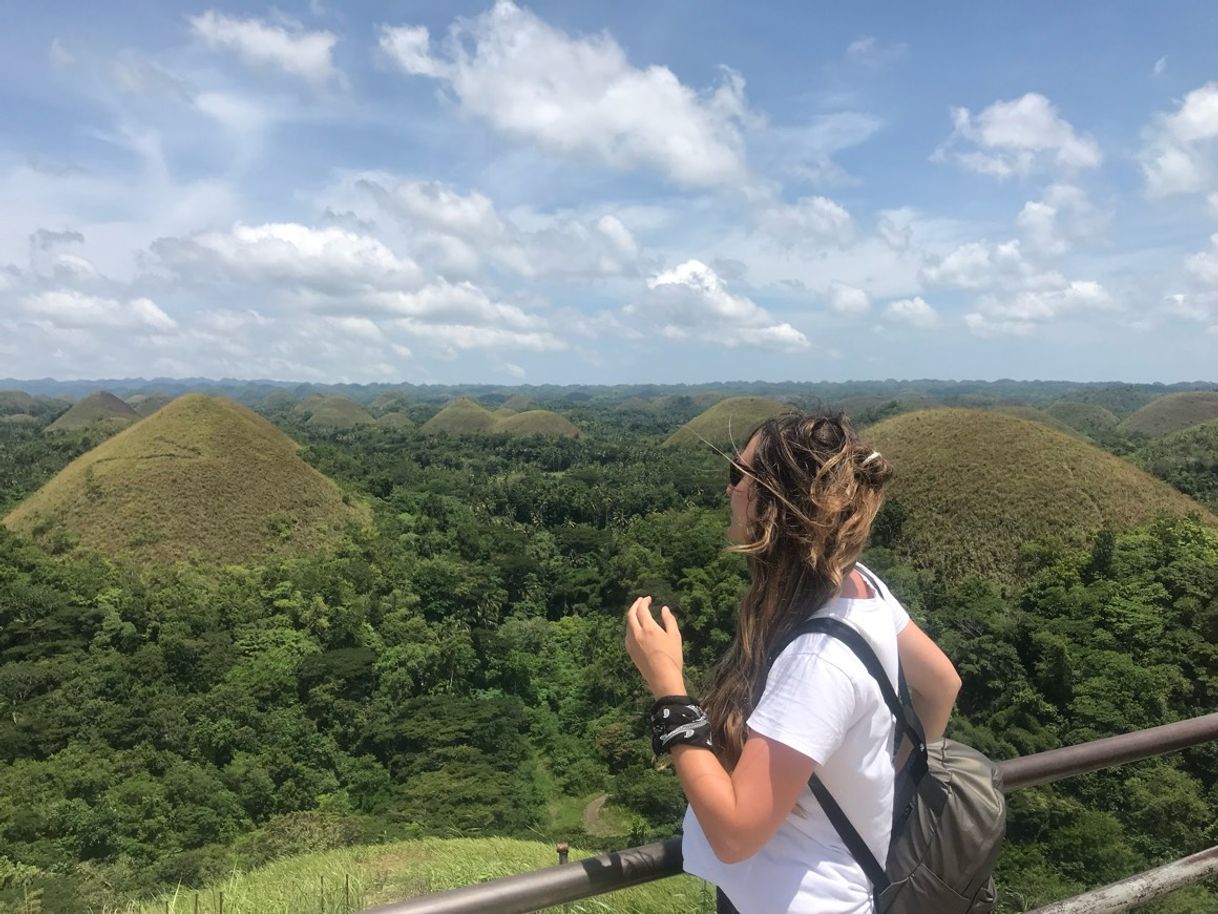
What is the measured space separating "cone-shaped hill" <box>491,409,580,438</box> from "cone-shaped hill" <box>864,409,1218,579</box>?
181 feet

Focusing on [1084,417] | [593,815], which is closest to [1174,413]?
[1084,417]

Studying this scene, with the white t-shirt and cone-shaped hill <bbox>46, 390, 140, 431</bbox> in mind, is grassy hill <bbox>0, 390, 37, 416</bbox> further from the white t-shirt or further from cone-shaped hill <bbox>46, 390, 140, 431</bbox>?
the white t-shirt

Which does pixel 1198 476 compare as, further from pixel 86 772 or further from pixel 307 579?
pixel 86 772

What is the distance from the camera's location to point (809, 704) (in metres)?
1.02

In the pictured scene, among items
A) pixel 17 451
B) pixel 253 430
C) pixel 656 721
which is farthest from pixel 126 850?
pixel 17 451

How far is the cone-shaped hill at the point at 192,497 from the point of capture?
1088 inches

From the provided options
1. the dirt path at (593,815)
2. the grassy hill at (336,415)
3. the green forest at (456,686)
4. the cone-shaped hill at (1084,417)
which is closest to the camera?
the green forest at (456,686)

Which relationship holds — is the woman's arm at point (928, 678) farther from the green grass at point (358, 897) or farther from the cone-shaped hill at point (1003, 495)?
the cone-shaped hill at point (1003, 495)

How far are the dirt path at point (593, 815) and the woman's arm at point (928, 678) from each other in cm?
1611

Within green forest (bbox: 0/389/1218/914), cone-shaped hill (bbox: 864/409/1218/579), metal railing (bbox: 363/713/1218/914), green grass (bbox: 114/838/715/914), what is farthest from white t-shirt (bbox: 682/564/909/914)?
cone-shaped hill (bbox: 864/409/1218/579)

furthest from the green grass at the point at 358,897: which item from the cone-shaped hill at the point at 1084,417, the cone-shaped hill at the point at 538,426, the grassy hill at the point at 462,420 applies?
the cone-shaped hill at the point at 1084,417

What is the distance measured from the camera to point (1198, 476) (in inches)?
1329

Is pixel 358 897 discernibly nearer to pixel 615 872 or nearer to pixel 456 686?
pixel 615 872

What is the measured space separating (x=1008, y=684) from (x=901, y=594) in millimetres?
5155
